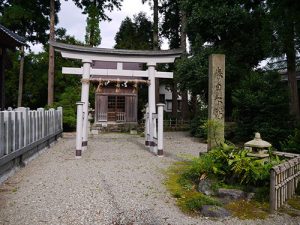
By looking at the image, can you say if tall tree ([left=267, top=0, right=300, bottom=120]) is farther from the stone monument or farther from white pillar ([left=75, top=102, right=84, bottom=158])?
white pillar ([left=75, top=102, right=84, bottom=158])

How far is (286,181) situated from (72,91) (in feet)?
64.0

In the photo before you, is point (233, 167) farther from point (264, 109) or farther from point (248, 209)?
point (264, 109)

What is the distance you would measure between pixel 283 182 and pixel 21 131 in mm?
6962

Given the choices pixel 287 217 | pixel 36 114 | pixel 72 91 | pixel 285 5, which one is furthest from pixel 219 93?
pixel 72 91

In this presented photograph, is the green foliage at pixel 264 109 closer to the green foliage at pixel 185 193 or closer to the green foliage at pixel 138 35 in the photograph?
the green foliage at pixel 185 193

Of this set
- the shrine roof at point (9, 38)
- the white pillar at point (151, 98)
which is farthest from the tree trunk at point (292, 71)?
the shrine roof at point (9, 38)

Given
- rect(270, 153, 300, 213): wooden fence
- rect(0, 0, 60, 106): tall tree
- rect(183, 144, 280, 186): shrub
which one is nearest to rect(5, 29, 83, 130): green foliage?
rect(0, 0, 60, 106): tall tree

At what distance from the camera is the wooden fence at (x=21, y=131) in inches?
264

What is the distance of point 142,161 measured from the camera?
31.3 ft

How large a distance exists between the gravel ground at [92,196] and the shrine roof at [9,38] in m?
4.88

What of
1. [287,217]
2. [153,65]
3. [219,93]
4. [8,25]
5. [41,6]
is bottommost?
[287,217]

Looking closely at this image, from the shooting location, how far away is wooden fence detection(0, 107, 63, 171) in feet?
22.0

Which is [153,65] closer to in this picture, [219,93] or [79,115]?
[79,115]

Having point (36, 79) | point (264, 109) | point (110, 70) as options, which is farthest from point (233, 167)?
point (36, 79)
